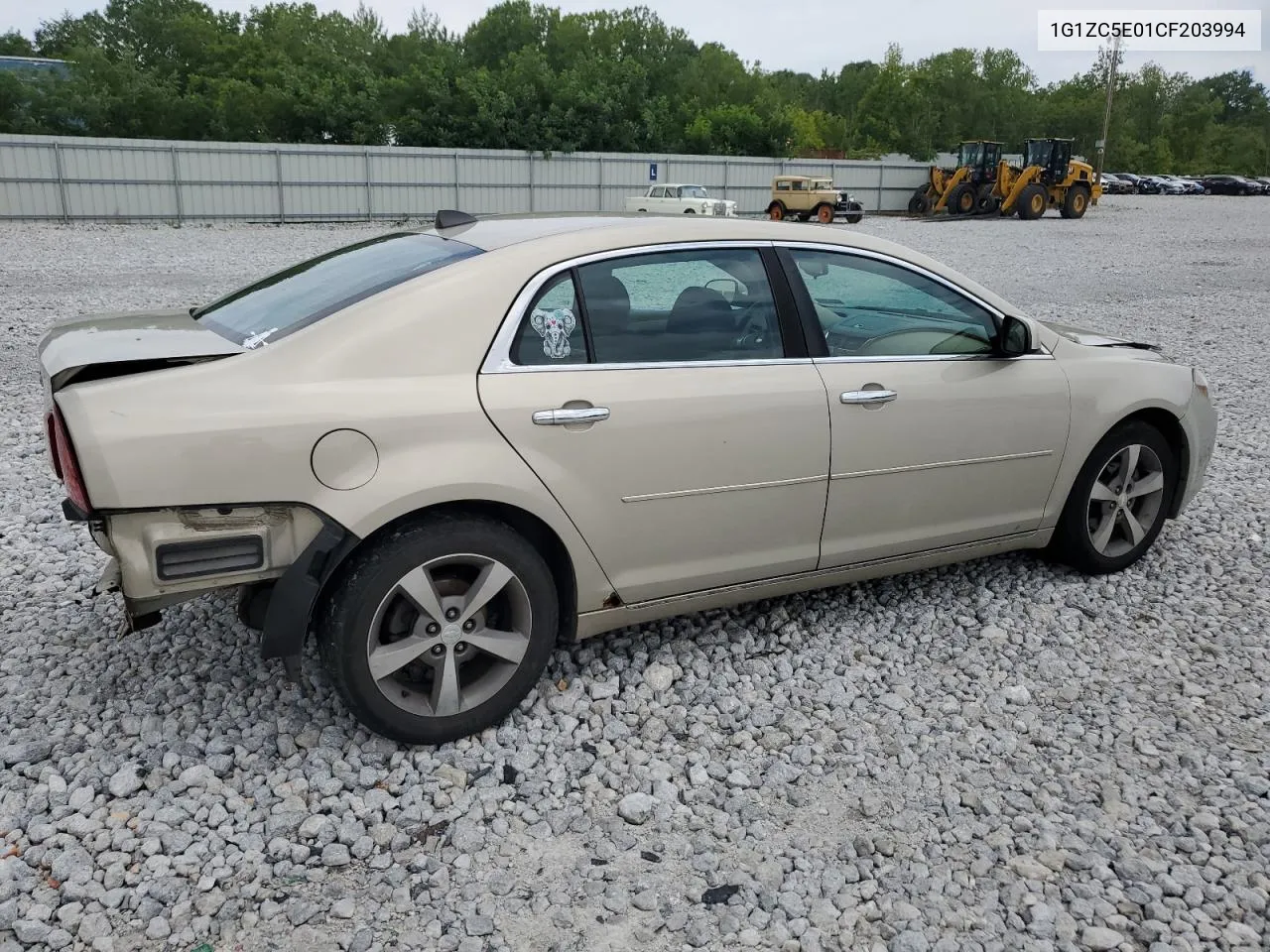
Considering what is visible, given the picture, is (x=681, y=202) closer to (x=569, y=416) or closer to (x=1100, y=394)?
(x=1100, y=394)

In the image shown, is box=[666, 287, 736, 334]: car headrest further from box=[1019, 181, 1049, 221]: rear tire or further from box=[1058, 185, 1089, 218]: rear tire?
box=[1058, 185, 1089, 218]: rear tire

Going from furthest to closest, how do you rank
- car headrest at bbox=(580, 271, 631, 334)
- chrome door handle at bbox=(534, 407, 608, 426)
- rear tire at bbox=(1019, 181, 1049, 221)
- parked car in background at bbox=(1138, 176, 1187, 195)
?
1. parked car in background at bbox=(1138, 176, 1187, 195)
2. rear tire at bbox=(1019, 181, 1049, 221)
3. car headrest at bbox=(580, 271, 631, 334)
4. chrome door handle at bbox=(534, 407, 608, 426)

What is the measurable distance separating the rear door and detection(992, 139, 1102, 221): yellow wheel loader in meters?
33.2

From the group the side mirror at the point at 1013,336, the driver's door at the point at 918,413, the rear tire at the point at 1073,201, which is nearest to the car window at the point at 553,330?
the driver's door at the point at 918,413

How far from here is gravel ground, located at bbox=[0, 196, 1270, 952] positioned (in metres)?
2.58

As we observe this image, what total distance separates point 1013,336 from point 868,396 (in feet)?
2.42

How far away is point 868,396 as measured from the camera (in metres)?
3.72

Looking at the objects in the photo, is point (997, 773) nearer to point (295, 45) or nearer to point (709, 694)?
point (709, 694)

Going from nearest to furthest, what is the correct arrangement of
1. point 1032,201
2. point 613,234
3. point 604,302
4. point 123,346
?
point 123,346
point 604,302
point 613,234
point 1032,201

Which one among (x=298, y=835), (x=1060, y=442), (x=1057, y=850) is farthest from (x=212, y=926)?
(x=1060, y=442)

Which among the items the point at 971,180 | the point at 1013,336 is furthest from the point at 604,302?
the point at 971,180

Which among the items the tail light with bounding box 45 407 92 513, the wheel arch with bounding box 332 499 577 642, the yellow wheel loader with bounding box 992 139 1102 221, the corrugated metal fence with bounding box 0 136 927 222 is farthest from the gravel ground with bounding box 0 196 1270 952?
the yellow wheel loader with bounding box 992 139 1102 221

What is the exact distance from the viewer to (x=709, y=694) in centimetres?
365

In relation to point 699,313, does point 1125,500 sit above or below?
below
